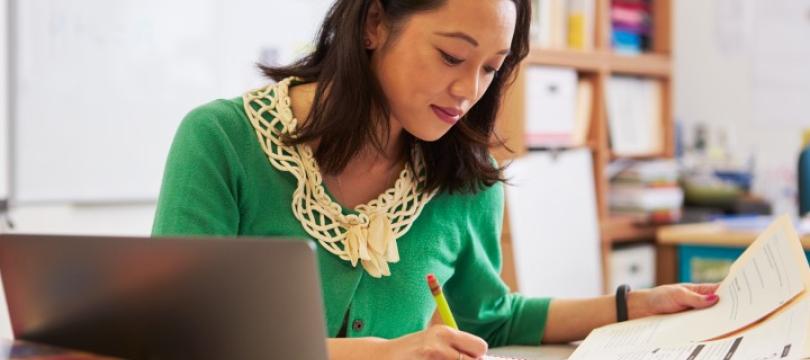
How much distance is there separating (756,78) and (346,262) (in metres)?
3.12

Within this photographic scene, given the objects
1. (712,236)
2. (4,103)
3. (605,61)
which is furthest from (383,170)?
(605,61)

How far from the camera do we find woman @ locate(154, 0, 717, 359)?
47.6 inches

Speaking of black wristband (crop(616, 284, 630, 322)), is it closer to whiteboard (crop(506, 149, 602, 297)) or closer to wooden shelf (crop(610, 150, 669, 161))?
whiteboard (crop(506, 149, 602, 297))

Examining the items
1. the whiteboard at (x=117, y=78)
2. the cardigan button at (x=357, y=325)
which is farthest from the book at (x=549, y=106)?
the cardigan button at (x=357, y=325)

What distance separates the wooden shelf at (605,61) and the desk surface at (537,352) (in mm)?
1875

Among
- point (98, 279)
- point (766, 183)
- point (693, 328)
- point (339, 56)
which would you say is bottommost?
point (766, 183)

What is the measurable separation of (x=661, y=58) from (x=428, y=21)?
2858 mm

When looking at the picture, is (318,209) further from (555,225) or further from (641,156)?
(641,156)

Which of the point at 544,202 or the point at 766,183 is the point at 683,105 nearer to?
the point at 766,183

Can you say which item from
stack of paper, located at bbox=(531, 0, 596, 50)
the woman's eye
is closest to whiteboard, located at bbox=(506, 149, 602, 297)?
stack of paper, located at bbox=(531, 0, 596, 50)

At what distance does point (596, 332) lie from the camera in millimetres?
1267

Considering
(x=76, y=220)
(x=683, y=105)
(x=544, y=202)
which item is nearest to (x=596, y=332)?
(x=76, y=220)

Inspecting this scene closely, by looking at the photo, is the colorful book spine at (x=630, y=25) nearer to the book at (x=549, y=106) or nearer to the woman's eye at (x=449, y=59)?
the book at (x=549, y=106)

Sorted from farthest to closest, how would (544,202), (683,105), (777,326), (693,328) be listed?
(683,105) < (544,202) < (693,328) < (777,326)
